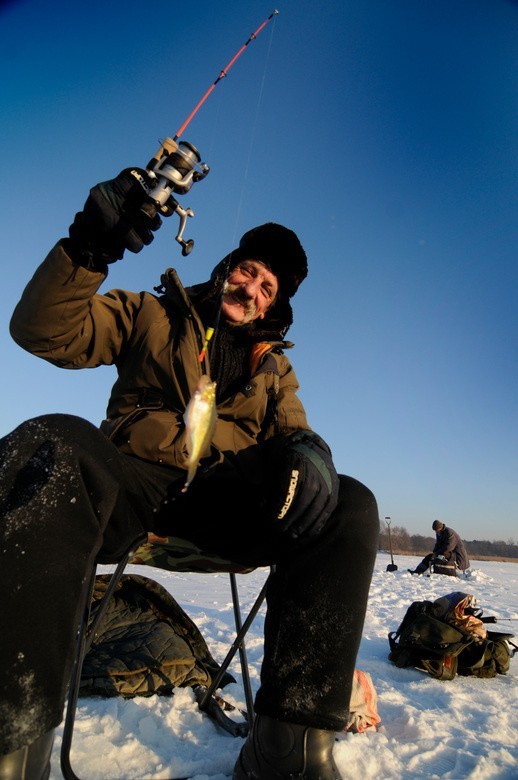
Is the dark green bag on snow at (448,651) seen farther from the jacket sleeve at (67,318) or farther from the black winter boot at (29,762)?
the jacket sleeve at (67,318)

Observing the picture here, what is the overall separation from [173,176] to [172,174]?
12 mm

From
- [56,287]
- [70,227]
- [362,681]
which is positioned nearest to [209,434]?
[56,287]

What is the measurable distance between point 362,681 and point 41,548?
211 centimetres

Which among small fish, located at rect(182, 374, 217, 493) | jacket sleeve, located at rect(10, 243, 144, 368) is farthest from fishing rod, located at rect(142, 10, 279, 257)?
small fish, located at rect(182, 374, 217, 493)

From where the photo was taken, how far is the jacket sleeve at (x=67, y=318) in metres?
1.77

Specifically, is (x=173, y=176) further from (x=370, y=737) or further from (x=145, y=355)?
(x=370, y=737)

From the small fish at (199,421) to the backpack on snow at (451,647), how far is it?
340 cm

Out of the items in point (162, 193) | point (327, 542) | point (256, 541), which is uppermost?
point (162, 193)

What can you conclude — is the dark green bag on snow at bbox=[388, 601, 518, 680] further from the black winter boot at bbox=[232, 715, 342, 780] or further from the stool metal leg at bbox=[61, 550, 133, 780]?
the stool metal leg at bbox=[61, 550, 133, 780]

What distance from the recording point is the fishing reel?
1.92 metres

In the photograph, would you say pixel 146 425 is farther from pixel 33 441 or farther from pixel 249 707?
pixel 249 707

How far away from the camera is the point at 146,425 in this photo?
2053 millimetres

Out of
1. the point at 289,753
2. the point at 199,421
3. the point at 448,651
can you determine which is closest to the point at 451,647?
the point at 448,651

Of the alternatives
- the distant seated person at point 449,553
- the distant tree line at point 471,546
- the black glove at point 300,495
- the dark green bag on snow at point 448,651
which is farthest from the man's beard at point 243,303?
the distant tree line at point 471,546
